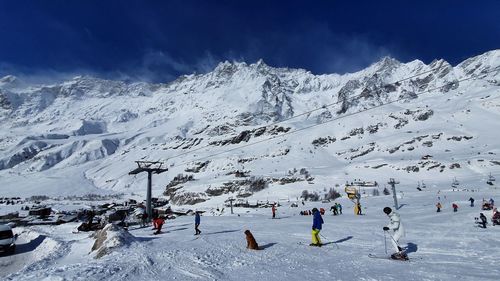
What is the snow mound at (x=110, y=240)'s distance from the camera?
16.1 meters

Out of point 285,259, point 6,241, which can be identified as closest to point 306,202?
point 6,241

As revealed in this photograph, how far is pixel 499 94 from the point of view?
541ft

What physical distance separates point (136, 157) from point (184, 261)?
189504 mm

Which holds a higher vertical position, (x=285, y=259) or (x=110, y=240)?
A: (x=110, y=240)

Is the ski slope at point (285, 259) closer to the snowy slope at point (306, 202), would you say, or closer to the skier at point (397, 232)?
the snowy slope at point (306, 202)

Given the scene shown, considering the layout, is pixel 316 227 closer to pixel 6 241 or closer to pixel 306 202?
pixel 6 241

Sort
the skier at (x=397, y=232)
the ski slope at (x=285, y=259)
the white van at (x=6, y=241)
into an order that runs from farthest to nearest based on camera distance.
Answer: the white van at (x=6, y=241), the skier at (x=397, y=232), the ski slope at (x=285, y=259)

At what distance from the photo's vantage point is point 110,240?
1673cm

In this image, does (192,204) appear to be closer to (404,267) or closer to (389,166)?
(389,166)

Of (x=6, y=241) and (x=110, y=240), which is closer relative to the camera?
(x=110, y=240)

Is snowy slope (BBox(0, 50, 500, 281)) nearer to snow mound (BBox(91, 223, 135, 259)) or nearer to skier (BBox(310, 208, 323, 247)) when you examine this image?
snow mound (BBox(91, 223, 135, 259))

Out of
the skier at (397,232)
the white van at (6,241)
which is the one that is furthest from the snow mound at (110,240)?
the skier at (397,232)

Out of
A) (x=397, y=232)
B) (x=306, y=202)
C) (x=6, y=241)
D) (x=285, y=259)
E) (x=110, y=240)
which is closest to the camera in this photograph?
(x=397, y=232)

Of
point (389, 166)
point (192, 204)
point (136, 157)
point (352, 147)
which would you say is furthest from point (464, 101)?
point (136, 157)
